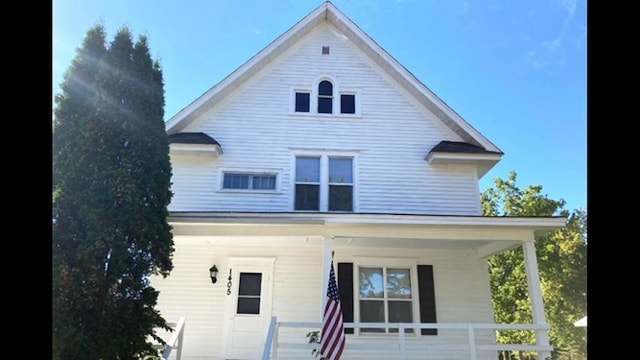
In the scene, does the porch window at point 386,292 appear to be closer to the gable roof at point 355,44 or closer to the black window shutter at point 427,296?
the black window shutter at point 427,296

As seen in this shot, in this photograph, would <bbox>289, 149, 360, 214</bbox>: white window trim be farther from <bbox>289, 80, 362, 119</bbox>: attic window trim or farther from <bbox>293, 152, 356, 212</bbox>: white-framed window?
<bbox>289, 80, 362, 119</bbox>: attic window trim

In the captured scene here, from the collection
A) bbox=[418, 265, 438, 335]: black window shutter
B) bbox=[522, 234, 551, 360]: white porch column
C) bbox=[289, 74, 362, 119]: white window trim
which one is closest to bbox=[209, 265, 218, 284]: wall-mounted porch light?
bbox=[289, 74, 362, 119]: white window trim

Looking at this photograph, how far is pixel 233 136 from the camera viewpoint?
10.0 metres

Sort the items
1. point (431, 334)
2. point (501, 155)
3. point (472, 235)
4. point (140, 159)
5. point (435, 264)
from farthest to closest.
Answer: point (501, 155), point (435, 264), point (431, 334), point (472, 235), point (140, 159)

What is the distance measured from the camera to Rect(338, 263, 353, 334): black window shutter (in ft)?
28.2

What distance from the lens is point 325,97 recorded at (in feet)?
34.6

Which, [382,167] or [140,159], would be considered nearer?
[140,159]

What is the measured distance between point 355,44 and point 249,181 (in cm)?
445

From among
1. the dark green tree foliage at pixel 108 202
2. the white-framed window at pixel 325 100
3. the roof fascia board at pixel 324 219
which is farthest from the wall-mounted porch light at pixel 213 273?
the white-framed window at pixel 325 100

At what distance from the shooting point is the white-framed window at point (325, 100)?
410 inches

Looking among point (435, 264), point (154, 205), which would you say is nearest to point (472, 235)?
point (435, 264)
